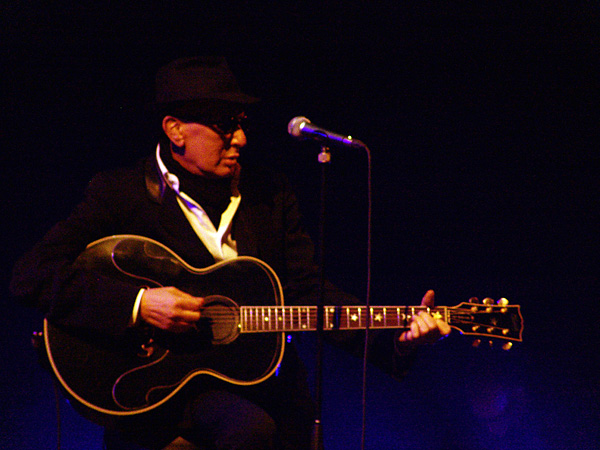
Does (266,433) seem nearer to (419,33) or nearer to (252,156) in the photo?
(252,156)

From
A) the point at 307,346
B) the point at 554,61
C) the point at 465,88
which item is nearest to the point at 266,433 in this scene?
the point at 307,346

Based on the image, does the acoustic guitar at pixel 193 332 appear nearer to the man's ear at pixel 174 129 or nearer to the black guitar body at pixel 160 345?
the black guitar body at pixel 160 345

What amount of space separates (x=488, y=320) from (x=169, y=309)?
1378mm

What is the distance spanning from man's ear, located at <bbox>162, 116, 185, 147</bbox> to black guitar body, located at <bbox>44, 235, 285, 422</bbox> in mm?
522

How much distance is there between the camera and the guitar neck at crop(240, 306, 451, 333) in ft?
6.91

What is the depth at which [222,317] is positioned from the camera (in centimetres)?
209

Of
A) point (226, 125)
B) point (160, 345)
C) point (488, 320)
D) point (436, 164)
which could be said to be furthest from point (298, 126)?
point (436, 164)

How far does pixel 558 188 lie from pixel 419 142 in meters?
0.94

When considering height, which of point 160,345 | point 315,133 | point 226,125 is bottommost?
point 160,345

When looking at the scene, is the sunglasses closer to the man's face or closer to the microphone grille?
the man's face

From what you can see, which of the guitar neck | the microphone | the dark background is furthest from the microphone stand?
the dark background

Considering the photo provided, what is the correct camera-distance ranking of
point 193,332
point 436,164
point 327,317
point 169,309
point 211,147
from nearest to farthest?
1. point 169,309
2. point 193,332
3. point 327,317
4. point 211,147
5. point 436,164

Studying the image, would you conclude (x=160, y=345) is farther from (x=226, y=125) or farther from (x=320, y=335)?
(x=226, y=125)

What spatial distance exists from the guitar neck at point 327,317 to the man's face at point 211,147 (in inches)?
26.3
